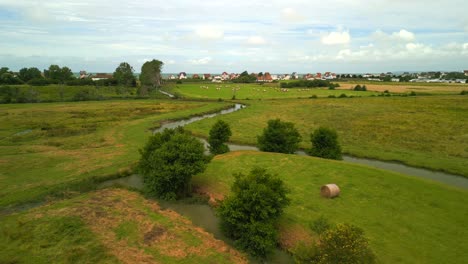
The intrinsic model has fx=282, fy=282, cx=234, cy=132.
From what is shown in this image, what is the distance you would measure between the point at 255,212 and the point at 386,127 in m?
39.2

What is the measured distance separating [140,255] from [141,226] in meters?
3.10

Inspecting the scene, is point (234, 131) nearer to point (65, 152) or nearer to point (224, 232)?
point (65, 152)

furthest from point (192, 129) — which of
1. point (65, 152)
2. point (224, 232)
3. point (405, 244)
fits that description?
point (405, 244)

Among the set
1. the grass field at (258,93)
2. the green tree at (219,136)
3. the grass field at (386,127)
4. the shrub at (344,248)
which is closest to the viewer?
the shrub at (344,248)

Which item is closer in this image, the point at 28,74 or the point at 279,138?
the point at 279,138

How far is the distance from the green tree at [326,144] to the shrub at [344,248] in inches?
705

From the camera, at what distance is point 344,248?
35.5 feet

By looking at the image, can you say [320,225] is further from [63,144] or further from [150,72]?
[150,72]

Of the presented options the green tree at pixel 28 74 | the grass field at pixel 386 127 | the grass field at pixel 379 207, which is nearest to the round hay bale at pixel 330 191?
the grass field at pixel 379 207

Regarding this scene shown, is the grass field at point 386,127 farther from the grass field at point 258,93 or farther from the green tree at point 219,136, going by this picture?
the grass field at point 258,93

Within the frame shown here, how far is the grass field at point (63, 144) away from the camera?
24.2m

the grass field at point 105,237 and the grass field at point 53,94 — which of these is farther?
the grass field at point 53,94

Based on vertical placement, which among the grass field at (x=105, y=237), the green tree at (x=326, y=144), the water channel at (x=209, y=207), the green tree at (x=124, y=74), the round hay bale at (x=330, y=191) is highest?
the green tree at (x=124, y=74)

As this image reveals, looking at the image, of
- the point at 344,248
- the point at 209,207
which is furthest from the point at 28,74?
the point at 344,248
